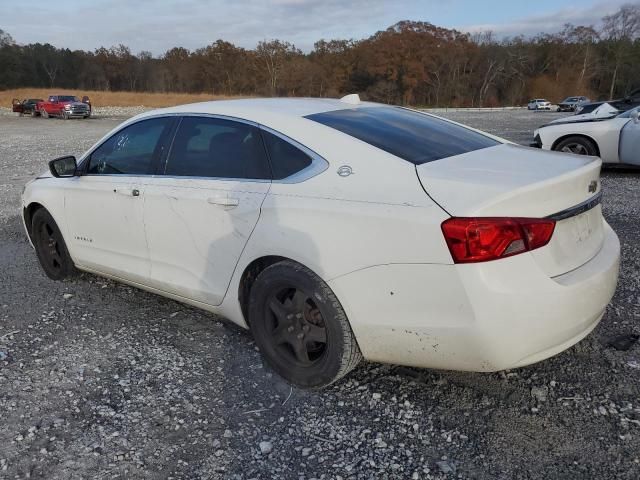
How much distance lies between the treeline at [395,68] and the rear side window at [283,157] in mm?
93984

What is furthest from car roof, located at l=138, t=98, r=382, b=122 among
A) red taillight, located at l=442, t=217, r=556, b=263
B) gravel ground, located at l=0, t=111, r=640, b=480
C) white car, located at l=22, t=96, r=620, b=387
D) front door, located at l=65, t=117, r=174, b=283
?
gravel ground, located at l=0, t=111, r=640, b=480

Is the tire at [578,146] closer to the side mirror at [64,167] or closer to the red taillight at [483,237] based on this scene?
the red taillight at [483,237]

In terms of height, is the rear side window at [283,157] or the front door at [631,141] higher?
the rear side window at [283,157]

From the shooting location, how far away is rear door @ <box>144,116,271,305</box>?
10.1 feet

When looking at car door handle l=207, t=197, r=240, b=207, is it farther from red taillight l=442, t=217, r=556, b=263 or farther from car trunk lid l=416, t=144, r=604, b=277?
red taillight l=442, t=217, r=556, b=263

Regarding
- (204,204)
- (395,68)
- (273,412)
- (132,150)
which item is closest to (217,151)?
(204,204)

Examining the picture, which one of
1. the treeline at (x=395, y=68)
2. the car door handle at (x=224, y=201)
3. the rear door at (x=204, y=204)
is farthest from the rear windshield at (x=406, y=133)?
the treeline at (x=395, y=68)

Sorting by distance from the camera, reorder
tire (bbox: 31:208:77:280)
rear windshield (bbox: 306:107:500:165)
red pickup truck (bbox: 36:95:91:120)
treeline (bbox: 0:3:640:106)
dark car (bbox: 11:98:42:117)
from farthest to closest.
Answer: treeline (bbox: 0:3:640:106) < dark car (bbox: 11:98:42:117) < red pickup truck (bbox: 36:95:91:120) < tire (bbox: 31:208:77:280) < rear windshield (bbox: 306:107:500:165)

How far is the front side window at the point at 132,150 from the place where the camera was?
12.1 feet

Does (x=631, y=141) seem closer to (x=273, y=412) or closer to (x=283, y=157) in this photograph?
(x=283, y=157)

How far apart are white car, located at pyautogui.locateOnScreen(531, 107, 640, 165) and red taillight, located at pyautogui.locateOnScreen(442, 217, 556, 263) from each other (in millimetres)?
7619

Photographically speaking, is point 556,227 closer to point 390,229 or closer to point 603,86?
point 390,229

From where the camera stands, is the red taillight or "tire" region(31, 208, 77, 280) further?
"tire" region(31, 208, 77, 280)

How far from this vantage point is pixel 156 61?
363 ft
